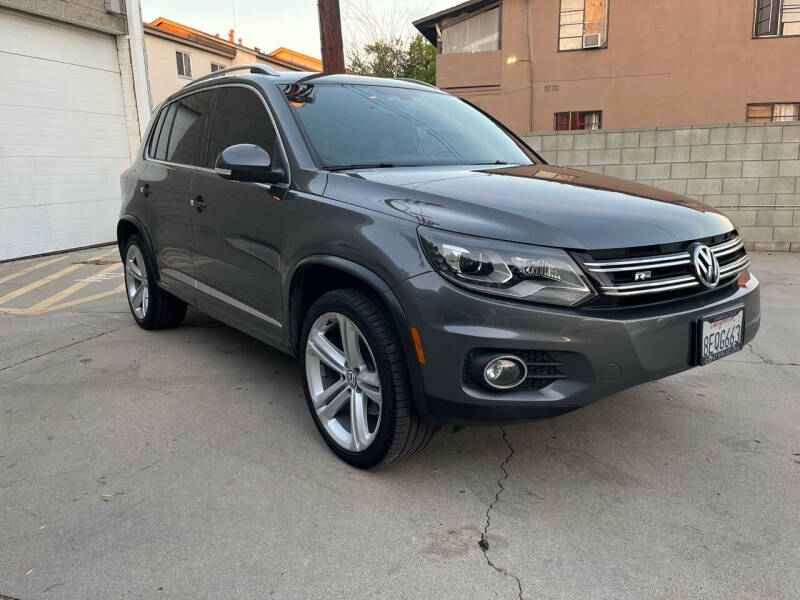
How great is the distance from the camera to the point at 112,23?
10.9 m

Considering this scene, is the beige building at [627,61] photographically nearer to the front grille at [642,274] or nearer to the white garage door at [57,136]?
the white garage door at [57,136]

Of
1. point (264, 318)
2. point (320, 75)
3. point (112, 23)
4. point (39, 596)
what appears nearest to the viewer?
point (39, 596)

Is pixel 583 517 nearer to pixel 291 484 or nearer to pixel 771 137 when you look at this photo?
pixel 291 484

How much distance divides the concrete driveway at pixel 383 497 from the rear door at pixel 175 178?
2.60ft

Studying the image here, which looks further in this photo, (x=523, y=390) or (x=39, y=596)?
(x=523, y=390)

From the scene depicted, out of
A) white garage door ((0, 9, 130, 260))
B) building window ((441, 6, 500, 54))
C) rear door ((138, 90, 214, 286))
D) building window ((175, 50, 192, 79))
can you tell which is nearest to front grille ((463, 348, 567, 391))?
rear door ((138, 90, 214, 286))

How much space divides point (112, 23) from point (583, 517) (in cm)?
1166

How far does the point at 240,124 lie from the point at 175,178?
2.68ft

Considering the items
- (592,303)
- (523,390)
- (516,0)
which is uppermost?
(516,0)

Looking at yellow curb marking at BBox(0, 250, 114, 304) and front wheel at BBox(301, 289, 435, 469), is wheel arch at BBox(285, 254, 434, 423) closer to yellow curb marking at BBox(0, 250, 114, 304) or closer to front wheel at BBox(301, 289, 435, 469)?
front wheel at BBox(301, 289, 435, 469)

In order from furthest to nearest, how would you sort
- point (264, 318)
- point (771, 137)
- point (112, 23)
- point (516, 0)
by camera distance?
point (516, 0), point (112, 23), point (771, 137), point (264, 318)

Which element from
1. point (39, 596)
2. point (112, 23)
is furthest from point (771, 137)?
point (112, 23)

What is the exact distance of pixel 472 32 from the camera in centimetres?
1859

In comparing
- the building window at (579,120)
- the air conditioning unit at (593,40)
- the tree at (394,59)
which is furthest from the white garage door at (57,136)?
the tree at (394,59)
